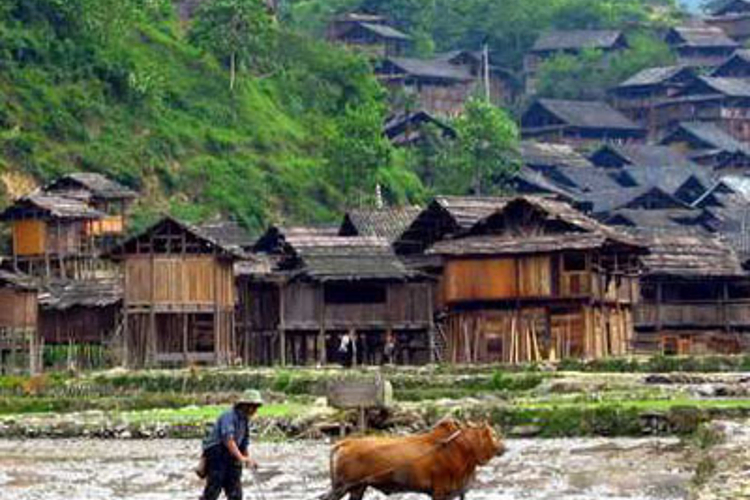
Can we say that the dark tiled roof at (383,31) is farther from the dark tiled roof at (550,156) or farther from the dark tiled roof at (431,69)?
the dark tiled roof at (550,156)

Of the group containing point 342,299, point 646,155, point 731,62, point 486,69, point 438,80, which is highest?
point 486,69

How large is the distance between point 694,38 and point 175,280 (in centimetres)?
7529

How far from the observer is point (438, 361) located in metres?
68.5

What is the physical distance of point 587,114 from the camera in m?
121

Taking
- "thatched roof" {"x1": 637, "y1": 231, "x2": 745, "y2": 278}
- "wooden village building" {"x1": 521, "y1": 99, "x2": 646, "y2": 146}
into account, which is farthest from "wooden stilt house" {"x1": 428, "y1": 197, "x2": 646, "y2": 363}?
"wooden village building" {"x1": 521, "y1": 99, "x2": 646, "y2": 146}

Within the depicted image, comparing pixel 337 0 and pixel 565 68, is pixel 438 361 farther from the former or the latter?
pixel 337 0

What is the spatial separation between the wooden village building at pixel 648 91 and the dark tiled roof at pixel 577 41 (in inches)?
215

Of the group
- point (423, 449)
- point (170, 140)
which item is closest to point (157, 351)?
point (170, 140)

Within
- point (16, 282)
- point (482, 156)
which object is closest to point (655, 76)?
point (482, 156)

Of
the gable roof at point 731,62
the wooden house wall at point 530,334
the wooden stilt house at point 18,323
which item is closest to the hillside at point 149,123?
the wooden stilt house at point 18,323

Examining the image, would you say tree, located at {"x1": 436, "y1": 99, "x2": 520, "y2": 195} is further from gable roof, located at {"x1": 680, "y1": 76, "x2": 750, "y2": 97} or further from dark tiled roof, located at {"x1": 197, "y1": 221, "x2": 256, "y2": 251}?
gable roof, located at {"x1": 680, "y1": 76, "x2": 750, "y2": 97}

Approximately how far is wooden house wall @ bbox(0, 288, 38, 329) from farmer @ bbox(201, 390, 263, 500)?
47585 millimetres

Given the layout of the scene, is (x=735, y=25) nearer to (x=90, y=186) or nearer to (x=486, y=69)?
(x=486, y=69)

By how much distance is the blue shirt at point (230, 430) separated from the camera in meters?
21.6
